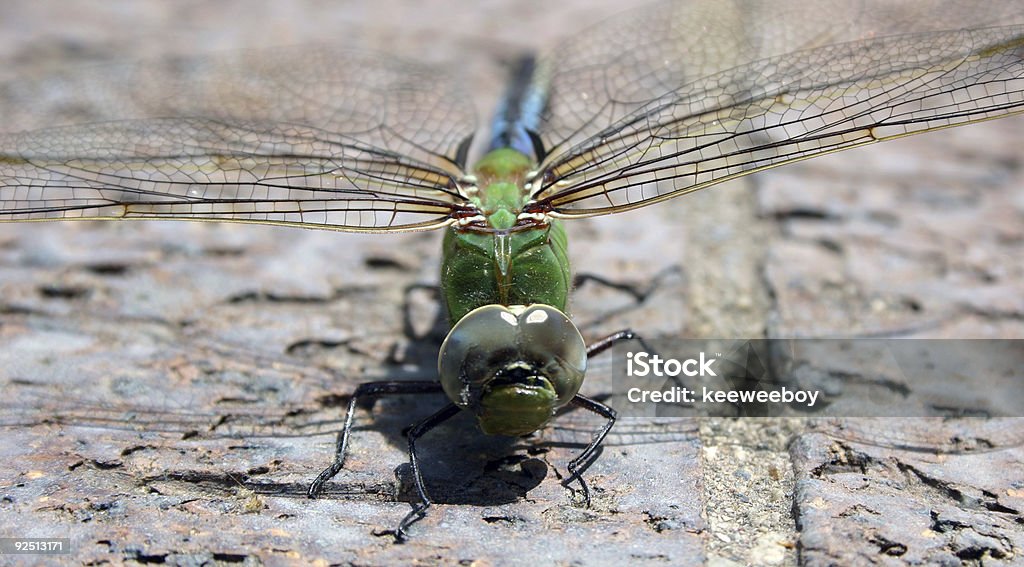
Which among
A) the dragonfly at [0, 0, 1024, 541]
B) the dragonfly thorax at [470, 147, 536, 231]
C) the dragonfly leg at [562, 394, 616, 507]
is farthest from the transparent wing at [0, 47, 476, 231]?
the dragonfly leg at [562, 394, 616, 507]

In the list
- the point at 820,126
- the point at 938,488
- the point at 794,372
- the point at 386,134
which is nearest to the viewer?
the point at 938,488

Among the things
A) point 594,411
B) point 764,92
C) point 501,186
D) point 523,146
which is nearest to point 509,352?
point 594,411

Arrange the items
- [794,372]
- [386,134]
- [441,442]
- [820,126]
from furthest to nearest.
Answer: [386,134], [820,126], [794,372], [441,442]

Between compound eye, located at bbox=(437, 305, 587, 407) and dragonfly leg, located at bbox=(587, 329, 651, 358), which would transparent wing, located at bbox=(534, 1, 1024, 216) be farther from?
compound eye, located at bbox=(437, 305, 587, 407)

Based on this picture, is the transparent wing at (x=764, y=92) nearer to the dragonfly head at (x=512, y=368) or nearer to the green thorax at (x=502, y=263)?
the green thorax at (x=502, y=263)

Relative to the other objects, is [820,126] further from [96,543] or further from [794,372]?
[96,543]

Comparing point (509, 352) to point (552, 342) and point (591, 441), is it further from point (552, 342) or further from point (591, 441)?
point (591, 441)

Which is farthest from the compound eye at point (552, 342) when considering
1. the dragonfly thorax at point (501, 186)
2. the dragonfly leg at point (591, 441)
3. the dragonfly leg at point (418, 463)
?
the dragonfly thorax at point (501, 186)

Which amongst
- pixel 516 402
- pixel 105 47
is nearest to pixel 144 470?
pixel 516 402
